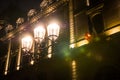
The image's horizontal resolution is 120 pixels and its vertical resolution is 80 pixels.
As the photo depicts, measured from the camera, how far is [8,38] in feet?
79.3

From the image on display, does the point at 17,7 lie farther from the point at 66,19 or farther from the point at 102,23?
the point at 102,23

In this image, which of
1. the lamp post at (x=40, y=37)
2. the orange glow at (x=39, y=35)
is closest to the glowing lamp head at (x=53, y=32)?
the lamp post at (x=40, y=37)

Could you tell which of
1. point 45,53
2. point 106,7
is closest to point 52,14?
point 45,53

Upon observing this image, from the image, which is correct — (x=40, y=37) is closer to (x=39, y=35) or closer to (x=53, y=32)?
(x=39, y=35)

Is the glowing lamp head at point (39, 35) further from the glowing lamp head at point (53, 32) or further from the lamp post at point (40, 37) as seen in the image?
the glowing lamp head at point (53, 32)

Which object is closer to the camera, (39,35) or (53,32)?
(53,32)

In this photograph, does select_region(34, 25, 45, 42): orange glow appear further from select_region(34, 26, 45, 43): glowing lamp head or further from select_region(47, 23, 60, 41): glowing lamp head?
select_region(47, 23, 60, 41): glowing lamp head

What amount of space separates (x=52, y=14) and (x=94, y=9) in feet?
17.4

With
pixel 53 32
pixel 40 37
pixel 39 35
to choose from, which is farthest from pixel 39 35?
pixel 53 32

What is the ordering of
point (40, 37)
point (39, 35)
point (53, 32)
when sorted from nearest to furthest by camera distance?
point (53, 32)
point (40, 37)
point (39, 35)

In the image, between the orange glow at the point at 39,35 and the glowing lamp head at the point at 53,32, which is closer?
the glowing lamp head at the point at 53,32

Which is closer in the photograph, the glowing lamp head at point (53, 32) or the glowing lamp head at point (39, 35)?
the glowing lamp head at point (53, 32)

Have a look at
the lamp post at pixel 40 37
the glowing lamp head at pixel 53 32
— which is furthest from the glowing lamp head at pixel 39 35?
the glowing lamp head at pixel 53 32

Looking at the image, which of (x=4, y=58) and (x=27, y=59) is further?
(x=4, y=58)
